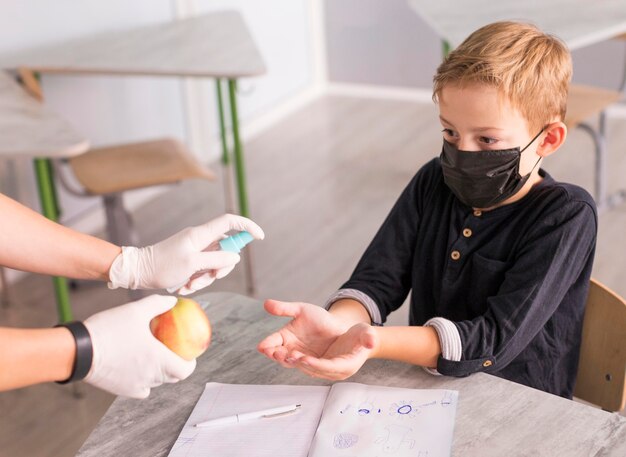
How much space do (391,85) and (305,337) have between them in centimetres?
364

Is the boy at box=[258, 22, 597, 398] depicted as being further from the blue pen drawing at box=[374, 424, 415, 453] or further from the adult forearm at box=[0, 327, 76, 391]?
the adult forearm at box=[0, 327, 76, 391]

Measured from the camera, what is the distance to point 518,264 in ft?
4.57

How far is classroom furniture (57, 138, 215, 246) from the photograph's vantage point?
268 cm

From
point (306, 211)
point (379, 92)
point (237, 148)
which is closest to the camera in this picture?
point (237, 148)

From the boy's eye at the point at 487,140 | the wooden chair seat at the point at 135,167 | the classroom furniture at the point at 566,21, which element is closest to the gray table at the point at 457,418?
the boy's eye at the point at 487,140

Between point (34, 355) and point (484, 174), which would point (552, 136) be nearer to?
point (484, 174)

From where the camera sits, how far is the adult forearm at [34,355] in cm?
110

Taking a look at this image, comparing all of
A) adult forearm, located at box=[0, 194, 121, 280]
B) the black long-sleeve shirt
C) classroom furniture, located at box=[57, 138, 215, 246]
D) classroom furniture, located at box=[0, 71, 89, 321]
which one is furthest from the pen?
classroom furniture, located at box=[57, 138, 215, 246]

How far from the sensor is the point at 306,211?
3.59 m

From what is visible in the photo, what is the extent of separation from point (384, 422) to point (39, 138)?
1.51 meters

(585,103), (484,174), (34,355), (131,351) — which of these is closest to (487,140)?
(484,174)

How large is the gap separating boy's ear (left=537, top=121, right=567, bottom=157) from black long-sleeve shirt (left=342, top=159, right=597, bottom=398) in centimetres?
6

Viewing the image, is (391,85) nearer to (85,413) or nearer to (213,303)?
(85,413)

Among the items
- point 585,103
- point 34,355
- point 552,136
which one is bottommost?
point 585,103
